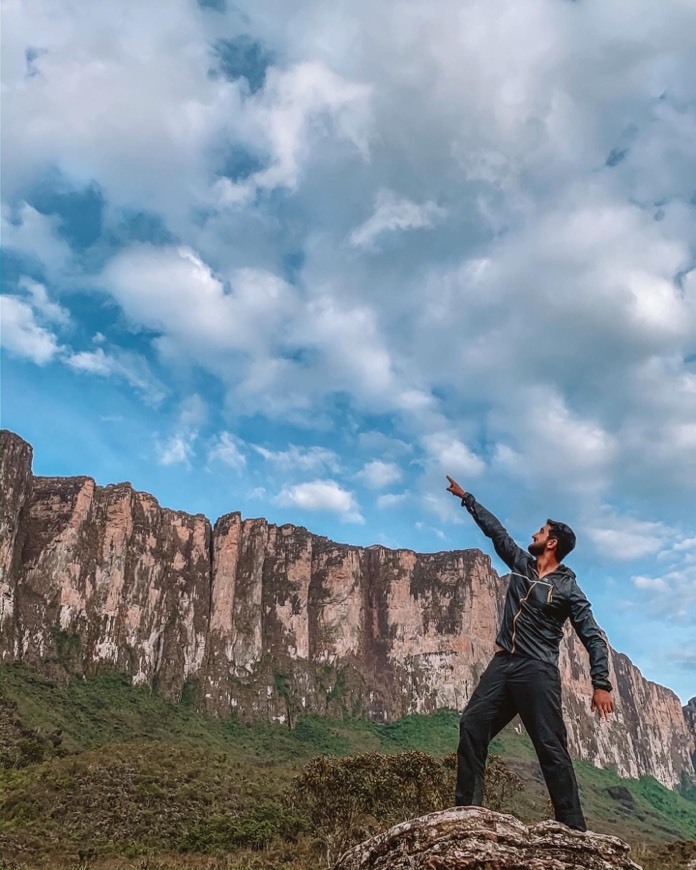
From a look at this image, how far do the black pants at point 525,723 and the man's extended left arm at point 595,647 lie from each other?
35 centimetres

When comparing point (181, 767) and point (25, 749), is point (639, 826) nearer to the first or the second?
point (181, 767)

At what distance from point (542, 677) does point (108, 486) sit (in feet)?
421

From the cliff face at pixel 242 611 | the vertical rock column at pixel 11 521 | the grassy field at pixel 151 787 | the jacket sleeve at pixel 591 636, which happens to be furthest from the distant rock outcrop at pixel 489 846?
the cliff face at pixel 242 611

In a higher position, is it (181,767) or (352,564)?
(352,564)

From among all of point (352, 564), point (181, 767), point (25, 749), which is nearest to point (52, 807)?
point (181, 767)

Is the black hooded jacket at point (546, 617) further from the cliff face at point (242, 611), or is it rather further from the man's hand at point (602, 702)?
the cliff face at point (242, 611)

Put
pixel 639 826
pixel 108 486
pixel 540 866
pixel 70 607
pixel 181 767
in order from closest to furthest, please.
A: pixel 540 866
pixel 181 767
pixel 639 826
pixel 70 607
pixel 108 486

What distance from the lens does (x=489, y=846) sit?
18.0 ft

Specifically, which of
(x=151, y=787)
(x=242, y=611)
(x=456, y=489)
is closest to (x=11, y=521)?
(x=242, y=611)

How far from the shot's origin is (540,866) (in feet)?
17.5

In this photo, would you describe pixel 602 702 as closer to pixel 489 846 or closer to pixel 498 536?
pixel 489 846

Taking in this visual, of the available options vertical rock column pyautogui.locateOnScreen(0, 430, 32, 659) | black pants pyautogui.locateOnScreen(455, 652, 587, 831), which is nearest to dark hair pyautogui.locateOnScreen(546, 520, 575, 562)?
black pants pyautogui.locateOnScreen(455, 652, 587, 831)

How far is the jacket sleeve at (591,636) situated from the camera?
632cm

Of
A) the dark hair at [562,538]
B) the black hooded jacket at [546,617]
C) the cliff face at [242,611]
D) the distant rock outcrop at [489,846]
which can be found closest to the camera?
the distant rock outcrop at [489,846]
